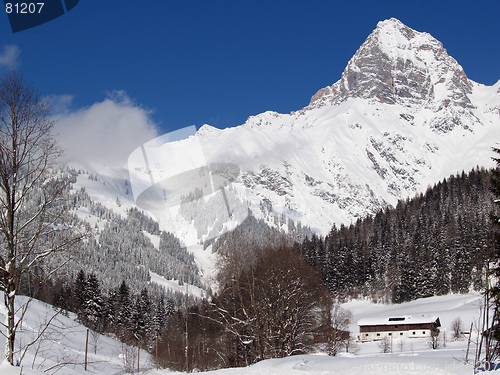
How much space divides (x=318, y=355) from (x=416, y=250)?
248ft

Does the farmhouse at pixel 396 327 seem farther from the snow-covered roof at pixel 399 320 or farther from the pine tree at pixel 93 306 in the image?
the pine tree at pixel 93 306

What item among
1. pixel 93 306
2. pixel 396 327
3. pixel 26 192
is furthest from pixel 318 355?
pixel 93 306

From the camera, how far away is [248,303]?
102 feet

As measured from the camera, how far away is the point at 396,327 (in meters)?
69.4

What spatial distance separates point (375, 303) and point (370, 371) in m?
82.7

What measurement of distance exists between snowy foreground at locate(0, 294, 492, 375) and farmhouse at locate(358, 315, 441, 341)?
4.05 feet

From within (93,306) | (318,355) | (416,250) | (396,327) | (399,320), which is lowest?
(396,327)

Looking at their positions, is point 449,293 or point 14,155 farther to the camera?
point 449,293

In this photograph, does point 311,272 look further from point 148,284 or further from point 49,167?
point 148,284

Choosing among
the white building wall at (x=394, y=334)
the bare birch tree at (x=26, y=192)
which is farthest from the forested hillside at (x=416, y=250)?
the bare birch tree at (x=26, y=192)

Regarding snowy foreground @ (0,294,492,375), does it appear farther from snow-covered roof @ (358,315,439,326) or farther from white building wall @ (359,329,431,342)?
snow-covered roof @ (358,315,439,326)

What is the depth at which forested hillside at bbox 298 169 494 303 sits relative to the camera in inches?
3324

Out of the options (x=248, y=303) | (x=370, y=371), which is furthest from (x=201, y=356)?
(x=370, y=371)

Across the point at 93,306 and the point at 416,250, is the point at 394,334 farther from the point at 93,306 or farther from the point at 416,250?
the point at 93,306
